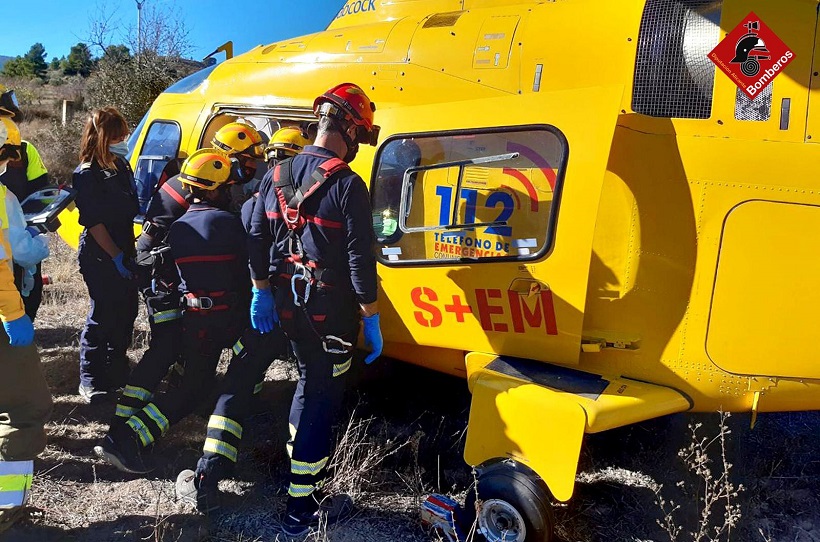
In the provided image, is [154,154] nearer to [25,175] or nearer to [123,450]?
[25,175]

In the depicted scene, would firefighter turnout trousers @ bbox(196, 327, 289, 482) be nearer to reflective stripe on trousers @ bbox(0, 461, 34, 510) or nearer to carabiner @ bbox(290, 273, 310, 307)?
carabiner @ bbox(290, 273, 310, 307)

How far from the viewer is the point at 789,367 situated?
9.25 ft

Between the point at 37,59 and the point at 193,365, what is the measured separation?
→ 4077 centimetres

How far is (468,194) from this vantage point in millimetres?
3201

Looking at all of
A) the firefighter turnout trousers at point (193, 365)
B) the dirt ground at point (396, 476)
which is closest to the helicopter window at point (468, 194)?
the firefighter turnout trousers at point (193, 365)

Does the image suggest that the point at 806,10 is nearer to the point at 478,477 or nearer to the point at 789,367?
the point at 789,367

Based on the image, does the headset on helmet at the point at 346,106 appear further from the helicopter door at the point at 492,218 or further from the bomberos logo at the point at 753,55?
the bomberos logo at the point at 753,55

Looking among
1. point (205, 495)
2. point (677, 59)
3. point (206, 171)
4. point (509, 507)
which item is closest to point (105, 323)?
point (206, 171)

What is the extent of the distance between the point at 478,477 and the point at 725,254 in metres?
1.64

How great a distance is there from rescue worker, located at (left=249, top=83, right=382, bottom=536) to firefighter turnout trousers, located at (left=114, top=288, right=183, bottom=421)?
39.8 inches

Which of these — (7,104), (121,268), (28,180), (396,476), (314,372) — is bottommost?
(396,476)

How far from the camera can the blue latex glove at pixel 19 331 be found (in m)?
2.62

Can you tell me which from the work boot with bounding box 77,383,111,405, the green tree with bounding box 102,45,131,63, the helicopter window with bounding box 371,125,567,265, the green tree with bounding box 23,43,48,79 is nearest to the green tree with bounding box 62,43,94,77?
the green tree with bounding box 23,43,48,79

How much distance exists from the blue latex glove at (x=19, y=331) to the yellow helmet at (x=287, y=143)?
6.03ft
